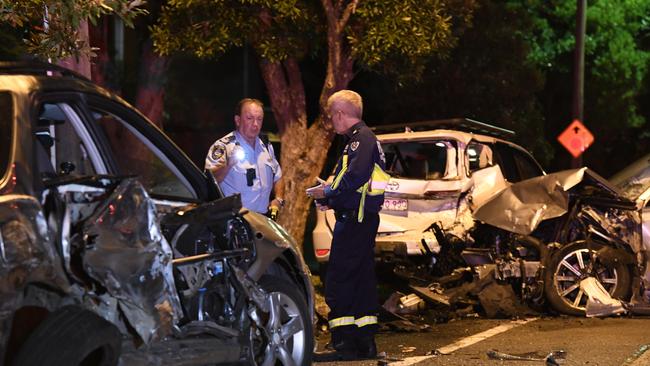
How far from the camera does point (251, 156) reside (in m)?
8.80

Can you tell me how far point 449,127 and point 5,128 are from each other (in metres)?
7.59

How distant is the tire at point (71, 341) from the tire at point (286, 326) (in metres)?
1.62

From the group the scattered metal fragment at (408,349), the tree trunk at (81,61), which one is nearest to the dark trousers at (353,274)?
the scattered metal fragment at (408,349)

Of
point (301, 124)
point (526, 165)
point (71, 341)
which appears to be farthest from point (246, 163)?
point (301, 124)

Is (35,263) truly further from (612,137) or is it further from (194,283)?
(612,137)

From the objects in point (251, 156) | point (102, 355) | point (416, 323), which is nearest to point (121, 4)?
point (251, 156)

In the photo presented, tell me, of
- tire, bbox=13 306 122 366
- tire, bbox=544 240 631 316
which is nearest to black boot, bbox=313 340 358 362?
tire, bbox=544 240 631 316

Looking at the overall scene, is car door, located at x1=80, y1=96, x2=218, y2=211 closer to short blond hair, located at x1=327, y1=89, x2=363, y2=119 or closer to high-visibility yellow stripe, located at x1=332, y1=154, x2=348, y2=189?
high-visibility yellow stripe, located at x1=332, y1=154, x2=348, y2=189

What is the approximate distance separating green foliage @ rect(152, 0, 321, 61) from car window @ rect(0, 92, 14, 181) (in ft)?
26.9

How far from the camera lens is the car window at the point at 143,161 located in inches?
232

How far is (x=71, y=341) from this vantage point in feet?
15.4

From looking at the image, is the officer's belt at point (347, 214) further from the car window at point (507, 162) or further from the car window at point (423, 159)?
the car window at point (507, 162)

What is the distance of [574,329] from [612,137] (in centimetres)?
2180

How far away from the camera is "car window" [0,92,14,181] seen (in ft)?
15.6
